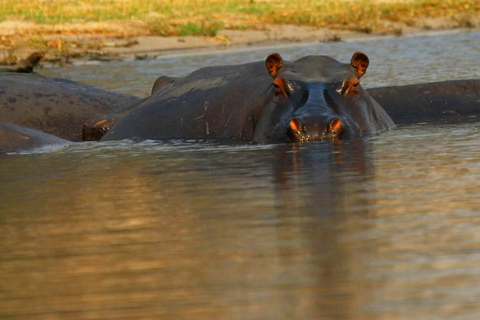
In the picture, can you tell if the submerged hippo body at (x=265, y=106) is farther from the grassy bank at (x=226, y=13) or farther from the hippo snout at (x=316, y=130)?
the grassy bank at (x=226, y=13)

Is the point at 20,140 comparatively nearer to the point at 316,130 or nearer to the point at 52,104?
the point at 316,130

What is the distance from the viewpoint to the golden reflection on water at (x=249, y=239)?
306 centimetres

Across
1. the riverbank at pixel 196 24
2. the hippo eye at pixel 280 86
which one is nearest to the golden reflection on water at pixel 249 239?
the hippo eye at pixel 280 86

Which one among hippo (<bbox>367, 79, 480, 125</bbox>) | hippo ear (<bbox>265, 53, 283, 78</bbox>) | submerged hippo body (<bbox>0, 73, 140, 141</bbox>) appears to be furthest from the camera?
submerged hippo body (<bbox>0, 73, 140, 141</bbox>)

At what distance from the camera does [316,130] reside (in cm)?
734

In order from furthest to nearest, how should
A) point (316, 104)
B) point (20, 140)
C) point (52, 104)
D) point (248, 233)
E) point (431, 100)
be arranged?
point (52, 104), point (431, 100), point (20, 140), point (316, 104), point (248, 233)

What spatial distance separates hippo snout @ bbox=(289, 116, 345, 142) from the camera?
289 inches

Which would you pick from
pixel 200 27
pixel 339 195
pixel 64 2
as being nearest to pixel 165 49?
pixel 200 27

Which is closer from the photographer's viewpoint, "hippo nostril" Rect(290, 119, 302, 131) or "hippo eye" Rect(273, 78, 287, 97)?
"hippo nostril" Rect(290, 119, 302, 131)

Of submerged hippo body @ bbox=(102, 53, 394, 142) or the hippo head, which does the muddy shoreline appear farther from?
the hippo head

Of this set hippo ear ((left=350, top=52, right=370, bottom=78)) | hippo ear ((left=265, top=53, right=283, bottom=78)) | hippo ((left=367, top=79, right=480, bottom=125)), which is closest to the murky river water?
hippo ear ((left=265, top=53, right=283, bottom=78))

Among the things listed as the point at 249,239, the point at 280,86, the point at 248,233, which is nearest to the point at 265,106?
the point at 280,86

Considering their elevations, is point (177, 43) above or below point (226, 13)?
below

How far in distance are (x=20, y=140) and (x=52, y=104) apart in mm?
2754
